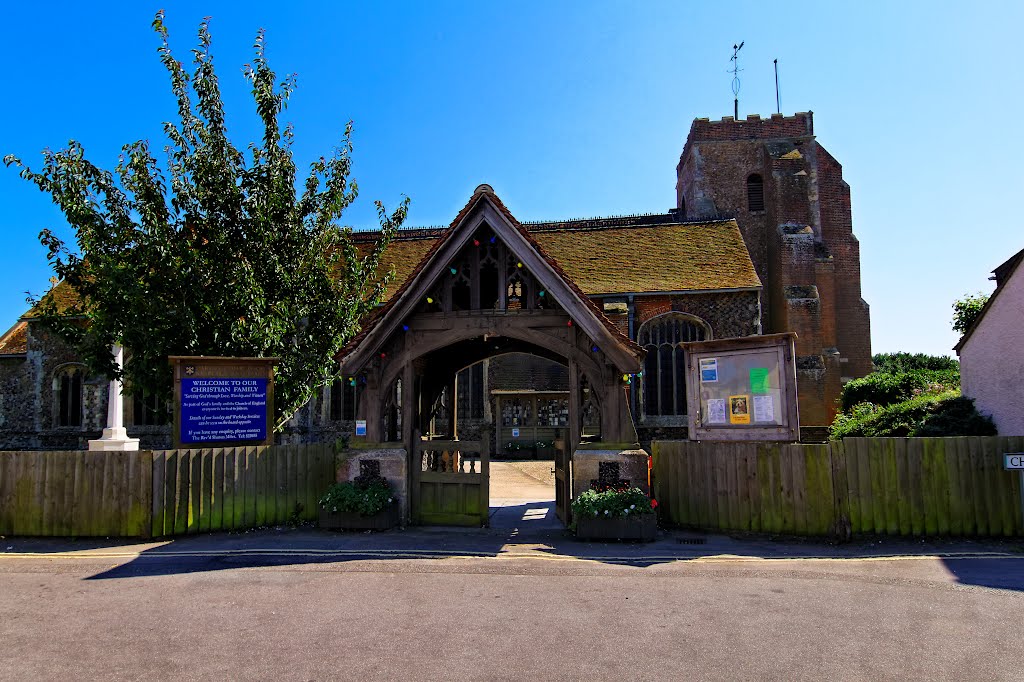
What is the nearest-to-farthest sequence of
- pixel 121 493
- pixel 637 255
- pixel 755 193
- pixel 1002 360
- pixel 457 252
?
pixel 121 493 → pixel 457 252 → pixel 1002 360 → pixel 637 255 → pixel 755 193

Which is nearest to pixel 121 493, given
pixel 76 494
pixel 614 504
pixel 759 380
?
pixel 76 494

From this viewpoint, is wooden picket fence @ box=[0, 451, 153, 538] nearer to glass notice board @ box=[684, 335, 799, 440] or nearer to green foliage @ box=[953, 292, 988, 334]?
glass notice board @ box=[684, 335, 799, 440]

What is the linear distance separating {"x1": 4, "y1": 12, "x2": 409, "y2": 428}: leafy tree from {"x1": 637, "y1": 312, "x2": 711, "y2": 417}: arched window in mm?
12180

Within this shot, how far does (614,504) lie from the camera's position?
9602 millimetres

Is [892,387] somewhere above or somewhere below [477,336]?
below

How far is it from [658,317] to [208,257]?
50.2 ft

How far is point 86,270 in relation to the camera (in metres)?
13.6

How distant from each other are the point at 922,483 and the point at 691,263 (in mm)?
16117

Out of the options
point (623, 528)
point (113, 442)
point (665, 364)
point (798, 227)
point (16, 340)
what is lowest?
point (623, 528)

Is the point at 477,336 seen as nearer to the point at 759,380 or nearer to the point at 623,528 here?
the point at 623,528

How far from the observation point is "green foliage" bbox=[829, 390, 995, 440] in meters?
14.0

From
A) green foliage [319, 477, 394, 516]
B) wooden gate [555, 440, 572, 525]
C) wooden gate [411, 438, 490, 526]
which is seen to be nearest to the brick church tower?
wooden gate [555, 440, 572, 525]

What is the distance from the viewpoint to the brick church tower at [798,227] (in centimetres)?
2706

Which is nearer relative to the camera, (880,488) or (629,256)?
(880,488)
